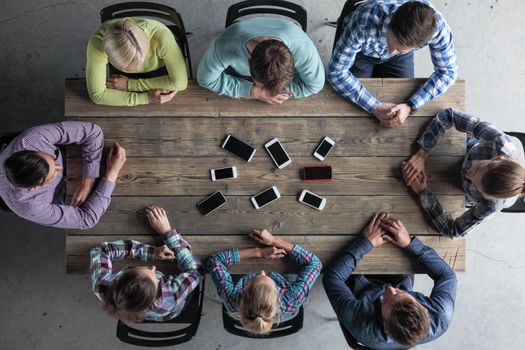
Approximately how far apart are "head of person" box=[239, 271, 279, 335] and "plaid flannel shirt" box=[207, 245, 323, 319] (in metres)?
0.18

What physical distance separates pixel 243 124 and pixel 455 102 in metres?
1.25

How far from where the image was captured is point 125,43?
1900mm

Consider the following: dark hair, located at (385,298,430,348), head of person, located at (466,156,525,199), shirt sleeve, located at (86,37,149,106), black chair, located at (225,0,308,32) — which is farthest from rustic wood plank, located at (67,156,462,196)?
black chair, located at (225,0,308,32)

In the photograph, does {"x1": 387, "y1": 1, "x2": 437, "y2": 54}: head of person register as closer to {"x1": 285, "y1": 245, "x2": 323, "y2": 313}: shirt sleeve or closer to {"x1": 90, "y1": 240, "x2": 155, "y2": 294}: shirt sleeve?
{"x1": 285, "y1": 245, "x2": 323, "y2": 313}: shirt sleeve

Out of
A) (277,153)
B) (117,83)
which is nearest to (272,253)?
(277,153)

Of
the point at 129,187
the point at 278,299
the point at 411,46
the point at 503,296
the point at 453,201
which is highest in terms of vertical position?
the point at 411,46

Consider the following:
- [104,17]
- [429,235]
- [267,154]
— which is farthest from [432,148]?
[104,17]

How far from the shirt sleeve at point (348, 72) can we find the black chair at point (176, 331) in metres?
1.40

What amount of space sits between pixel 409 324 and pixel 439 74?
4.49 ft

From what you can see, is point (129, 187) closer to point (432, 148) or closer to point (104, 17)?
point (104, 17)

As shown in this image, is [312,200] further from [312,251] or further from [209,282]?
[209,282]

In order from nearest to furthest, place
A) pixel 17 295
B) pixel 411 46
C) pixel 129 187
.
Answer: pixel 411 46
pixel 129 187
pixel 17 295

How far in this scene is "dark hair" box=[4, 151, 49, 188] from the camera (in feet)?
6.36

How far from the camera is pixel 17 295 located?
312 cm
